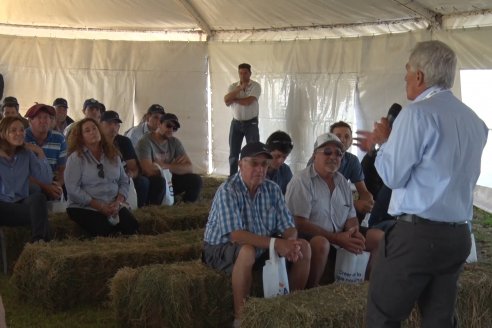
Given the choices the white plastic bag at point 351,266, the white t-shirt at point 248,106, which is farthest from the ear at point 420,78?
the white t-shirt at point 248,106

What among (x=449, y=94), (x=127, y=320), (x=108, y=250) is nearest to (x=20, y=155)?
(x=108, y=250)

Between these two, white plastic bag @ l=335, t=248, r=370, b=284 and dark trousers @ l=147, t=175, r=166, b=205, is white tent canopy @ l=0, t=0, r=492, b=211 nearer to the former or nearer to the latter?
dark trousers @ l=147, t=175, r=166, b=205

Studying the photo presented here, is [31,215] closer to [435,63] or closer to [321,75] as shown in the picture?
[435,63]

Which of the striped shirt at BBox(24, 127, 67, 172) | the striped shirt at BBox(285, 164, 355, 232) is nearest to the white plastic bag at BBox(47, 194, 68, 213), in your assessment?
the striped shirt at BBox(24, 127, 67, 172)

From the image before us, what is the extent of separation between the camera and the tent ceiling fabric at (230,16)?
6.29m

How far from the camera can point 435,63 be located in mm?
2365

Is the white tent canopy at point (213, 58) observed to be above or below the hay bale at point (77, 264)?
above

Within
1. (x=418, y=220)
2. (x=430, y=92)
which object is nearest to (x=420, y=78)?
(x=430, y=92)

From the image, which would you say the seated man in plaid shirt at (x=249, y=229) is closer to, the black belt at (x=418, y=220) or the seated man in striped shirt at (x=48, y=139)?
the black belt at (x=418, y=220)

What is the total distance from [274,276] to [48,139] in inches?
110

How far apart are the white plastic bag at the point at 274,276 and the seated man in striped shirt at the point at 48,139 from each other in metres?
2.32

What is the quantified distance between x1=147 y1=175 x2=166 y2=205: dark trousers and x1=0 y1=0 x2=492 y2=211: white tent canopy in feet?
8.09

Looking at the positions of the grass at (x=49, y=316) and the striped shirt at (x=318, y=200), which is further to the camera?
the striped shirt at (x=318, y=200)

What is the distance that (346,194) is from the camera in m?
3.97
